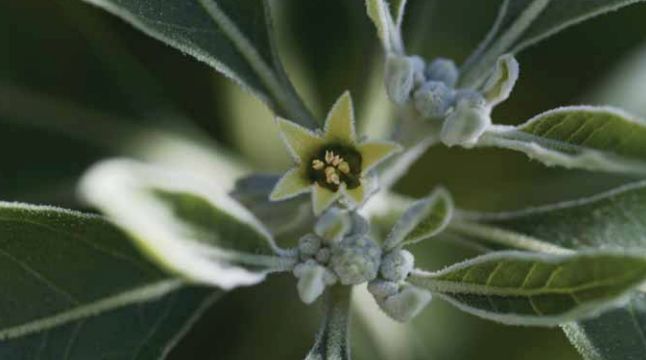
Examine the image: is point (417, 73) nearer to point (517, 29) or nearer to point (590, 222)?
point (517, 29)

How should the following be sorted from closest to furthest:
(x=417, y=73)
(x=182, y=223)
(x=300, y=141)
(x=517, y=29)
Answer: (x=182, y=223) < (x=300, y=141) < (x=417, y=73) < (x=517, y=29)

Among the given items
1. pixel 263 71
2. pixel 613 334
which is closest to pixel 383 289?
pixel 613 334

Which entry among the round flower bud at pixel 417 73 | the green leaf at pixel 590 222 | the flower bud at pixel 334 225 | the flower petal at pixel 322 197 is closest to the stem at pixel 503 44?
the round flower bud at pixel 417 73

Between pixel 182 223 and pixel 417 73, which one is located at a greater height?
pixel 417 73

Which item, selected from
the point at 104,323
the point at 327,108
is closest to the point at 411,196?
the point at 327,108

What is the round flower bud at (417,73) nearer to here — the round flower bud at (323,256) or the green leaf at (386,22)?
the green leaf at (386,22)

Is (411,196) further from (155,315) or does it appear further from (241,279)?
(241,279)

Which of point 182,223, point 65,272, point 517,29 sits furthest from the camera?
point 517,29
